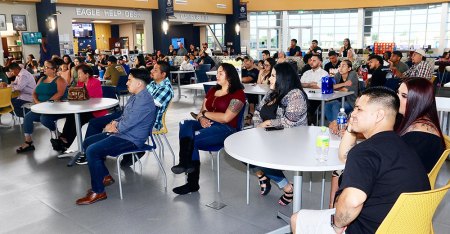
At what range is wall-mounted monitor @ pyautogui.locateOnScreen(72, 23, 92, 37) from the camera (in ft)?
60.8

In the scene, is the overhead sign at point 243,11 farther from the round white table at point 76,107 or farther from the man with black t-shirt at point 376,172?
the man with black t-shirt at point 376,172

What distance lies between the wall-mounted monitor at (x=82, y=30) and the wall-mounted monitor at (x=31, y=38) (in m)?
6.84

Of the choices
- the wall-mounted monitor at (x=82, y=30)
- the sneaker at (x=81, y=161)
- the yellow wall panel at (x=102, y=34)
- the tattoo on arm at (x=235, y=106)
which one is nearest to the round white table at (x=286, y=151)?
the tattoo on arm at (x=235, y=106)

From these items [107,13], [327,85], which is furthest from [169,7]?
[327,85]

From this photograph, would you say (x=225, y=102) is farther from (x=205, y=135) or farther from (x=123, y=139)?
(x=123, y=139)

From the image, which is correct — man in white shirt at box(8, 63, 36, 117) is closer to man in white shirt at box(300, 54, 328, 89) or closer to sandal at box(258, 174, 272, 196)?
man in white shirt at box(300, 54, 328, 89)

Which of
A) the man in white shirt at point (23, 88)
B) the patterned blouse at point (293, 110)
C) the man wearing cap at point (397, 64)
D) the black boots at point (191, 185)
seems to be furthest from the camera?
the man wearing cap at point (397, 64)

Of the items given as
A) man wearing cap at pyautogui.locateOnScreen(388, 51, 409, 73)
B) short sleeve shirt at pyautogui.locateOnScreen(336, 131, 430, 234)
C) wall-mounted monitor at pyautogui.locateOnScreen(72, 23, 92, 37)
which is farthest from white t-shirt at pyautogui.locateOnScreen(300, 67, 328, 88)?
wall-mounted monitor at pyautogui.locateOnScreen(72, 23, 92, 37)

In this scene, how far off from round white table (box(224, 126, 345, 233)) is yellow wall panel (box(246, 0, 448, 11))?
1557 cm

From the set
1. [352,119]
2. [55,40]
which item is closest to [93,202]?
[352,119]

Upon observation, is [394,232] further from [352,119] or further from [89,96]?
[89,96]

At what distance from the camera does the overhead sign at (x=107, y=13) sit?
43.6ft

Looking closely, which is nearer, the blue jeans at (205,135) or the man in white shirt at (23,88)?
the blue jeans at (205,135)

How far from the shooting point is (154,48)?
15844 mm
